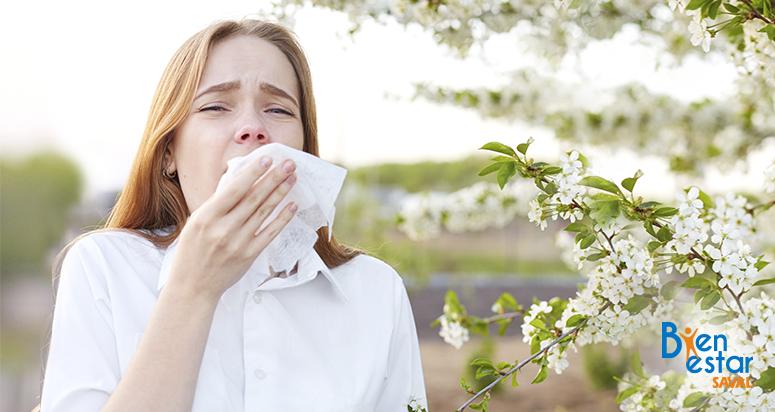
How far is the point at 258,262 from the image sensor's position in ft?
3.74

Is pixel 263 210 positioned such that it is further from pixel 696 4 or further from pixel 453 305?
pixel 696 4

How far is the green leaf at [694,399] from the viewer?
1044 mm

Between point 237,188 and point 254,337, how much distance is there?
1.31ft

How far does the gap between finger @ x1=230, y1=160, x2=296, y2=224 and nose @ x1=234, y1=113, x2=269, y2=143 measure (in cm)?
21

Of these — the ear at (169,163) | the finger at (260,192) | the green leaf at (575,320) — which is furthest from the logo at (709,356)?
the ear at (169,163)

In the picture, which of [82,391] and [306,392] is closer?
[82,391]

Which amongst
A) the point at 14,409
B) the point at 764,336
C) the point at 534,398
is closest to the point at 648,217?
the point at 764,336

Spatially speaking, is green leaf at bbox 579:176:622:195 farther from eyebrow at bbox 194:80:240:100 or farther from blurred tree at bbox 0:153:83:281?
blurred tree at bbox 0:153:83:281

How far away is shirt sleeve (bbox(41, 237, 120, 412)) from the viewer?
3.16 feet

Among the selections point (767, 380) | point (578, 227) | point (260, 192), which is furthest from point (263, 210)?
point (767, 380)

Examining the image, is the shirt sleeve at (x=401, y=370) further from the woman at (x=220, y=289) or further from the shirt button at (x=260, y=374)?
the shirt button at (x=260, y=374)

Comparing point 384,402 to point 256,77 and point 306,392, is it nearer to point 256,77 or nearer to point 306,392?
point 306,392

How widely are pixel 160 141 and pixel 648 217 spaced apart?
1089 millimetres

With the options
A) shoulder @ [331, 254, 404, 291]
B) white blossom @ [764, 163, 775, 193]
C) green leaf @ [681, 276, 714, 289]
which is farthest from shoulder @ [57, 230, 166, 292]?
white blossom @ [764, 163, 775, 193]
